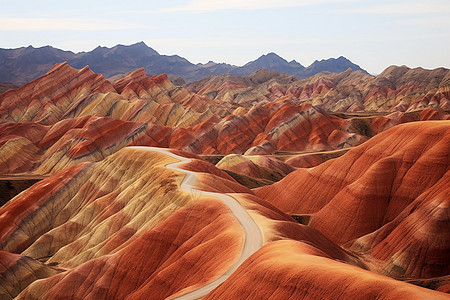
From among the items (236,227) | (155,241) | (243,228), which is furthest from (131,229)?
(243,228)

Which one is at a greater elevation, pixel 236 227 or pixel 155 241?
pixel 236 227

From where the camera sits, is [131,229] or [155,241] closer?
[155,241]

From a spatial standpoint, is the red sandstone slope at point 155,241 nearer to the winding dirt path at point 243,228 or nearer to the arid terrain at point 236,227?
the arid terrain at point 236,227

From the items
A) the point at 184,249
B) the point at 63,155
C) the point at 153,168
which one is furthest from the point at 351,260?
the point at 63,155

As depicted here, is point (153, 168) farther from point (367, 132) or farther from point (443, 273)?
point (367, 132)

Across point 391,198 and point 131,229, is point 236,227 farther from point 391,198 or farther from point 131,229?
point 391,198

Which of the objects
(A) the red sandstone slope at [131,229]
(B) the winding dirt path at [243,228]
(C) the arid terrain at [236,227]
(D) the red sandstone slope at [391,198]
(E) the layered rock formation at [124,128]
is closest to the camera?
(C) the arid terrain at [236,227]

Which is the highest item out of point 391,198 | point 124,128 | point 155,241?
point 391,198

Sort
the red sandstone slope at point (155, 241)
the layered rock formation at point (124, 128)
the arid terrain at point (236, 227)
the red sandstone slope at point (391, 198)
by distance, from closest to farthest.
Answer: the red sandstone slope at point (155, 241)
the arid terrain at point (236, 227)
the red sandstone slope at point (391, 198)
the layered rock formation at point (124, 128)

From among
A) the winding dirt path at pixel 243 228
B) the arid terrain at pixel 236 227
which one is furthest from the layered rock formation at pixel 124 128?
the winding dirt path at pixel 243 228
